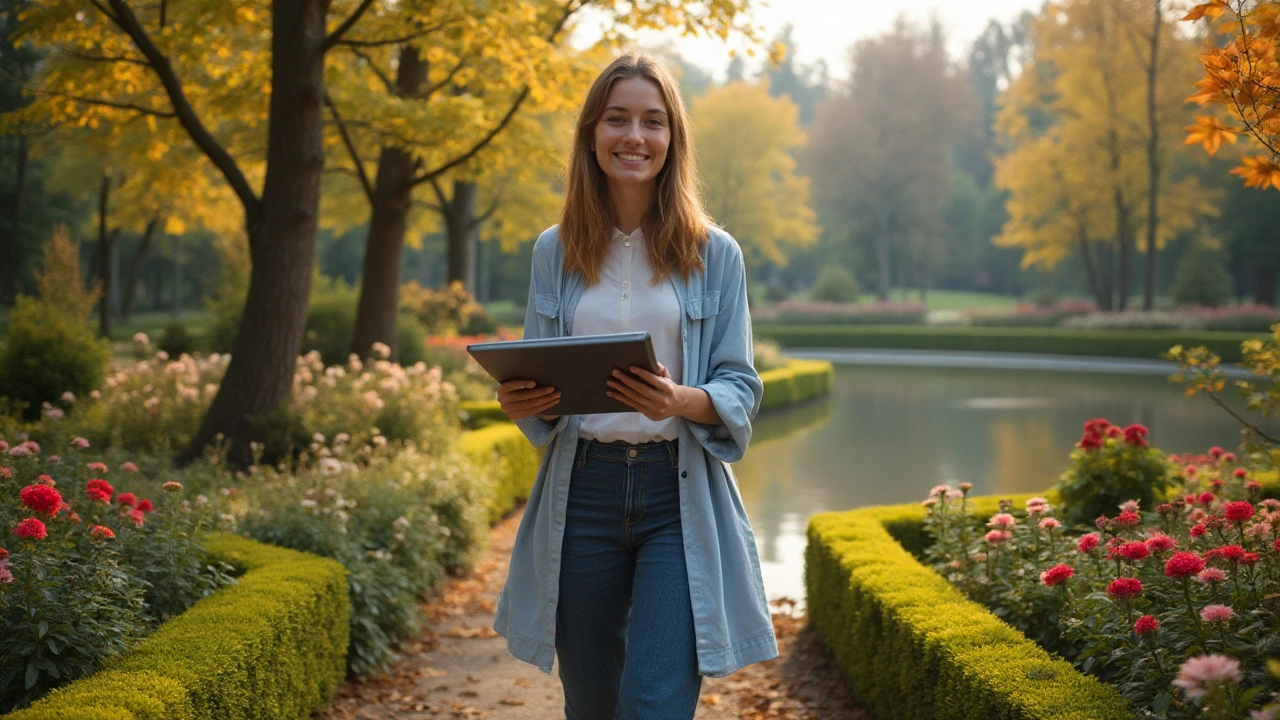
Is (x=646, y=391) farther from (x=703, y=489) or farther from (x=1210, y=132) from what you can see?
(x=1210, y=132)

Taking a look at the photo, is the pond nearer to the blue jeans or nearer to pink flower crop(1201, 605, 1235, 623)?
the blue jeans

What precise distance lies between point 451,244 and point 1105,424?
45.2ft

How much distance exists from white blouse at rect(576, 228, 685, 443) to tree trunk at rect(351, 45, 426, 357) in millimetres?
8422

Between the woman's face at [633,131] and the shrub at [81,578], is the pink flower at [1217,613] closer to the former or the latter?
the woman's face at [633,131]

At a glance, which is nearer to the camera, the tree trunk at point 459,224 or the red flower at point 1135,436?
the red flower at point 1135,436

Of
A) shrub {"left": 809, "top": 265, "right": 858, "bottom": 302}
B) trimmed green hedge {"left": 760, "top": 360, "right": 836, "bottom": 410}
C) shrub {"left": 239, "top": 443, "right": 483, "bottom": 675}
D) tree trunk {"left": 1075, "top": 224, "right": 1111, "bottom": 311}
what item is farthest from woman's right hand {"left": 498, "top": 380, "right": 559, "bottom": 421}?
shrub {"left": 809, "top": 265, "right": 858, "bottom": 302}

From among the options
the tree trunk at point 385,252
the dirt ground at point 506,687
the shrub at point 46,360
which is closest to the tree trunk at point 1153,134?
the tree trunk at point 385,252

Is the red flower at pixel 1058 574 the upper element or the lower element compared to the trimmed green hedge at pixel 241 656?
upper

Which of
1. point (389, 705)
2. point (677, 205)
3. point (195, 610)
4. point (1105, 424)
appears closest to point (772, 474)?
point (1105, 424)

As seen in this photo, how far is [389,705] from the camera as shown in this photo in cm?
440

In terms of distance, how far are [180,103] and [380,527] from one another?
10.9ft

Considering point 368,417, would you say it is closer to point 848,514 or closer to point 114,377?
point 114,377

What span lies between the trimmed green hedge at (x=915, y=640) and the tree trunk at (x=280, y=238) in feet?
12.2

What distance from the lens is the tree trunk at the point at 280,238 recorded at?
Result: 22.2 feet
